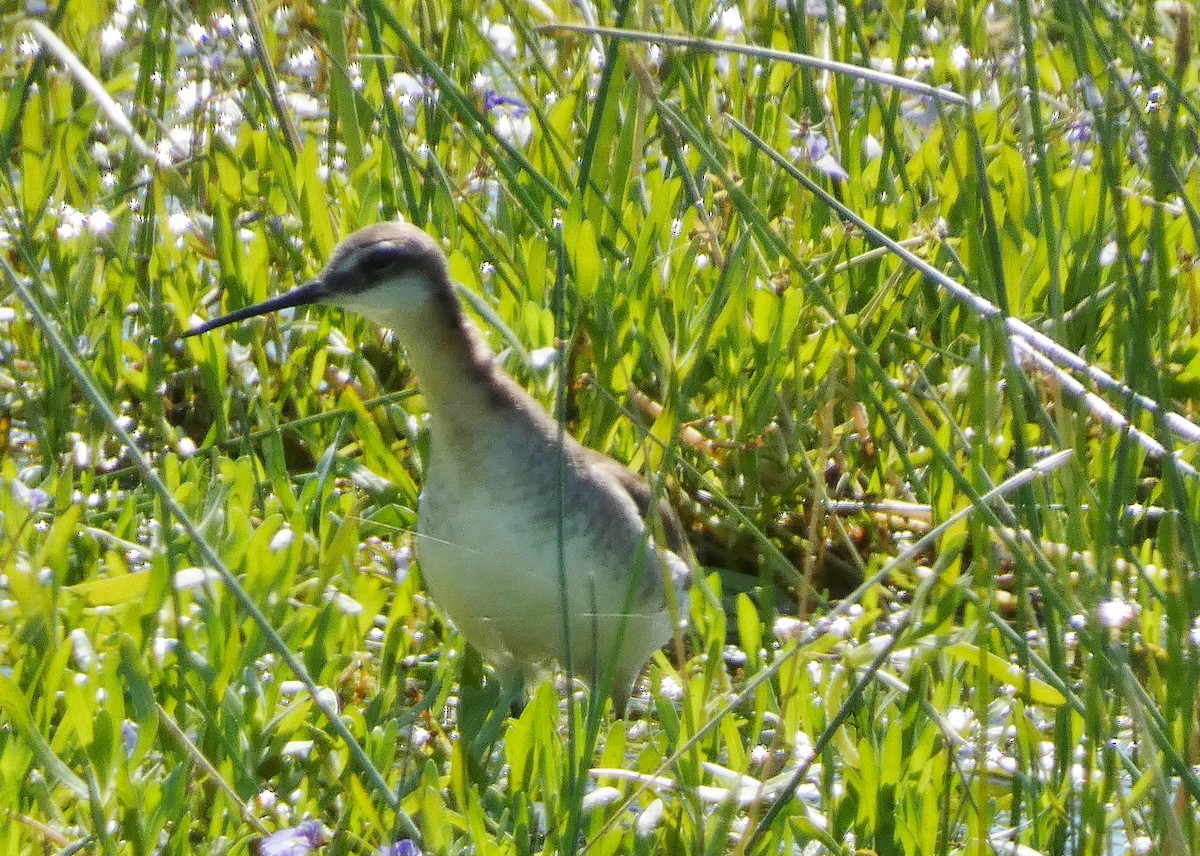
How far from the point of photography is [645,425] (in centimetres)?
306

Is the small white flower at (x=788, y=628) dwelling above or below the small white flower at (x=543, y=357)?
below

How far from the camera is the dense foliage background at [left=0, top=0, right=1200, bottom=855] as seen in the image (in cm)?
203

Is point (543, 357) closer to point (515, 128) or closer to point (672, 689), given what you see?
point (672, 689)

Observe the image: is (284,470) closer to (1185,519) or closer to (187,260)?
(187,260)

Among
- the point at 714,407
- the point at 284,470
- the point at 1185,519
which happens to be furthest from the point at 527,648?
the point at 1185,519

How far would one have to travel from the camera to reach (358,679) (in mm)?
2857

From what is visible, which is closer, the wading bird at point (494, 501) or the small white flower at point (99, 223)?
the wading bird at point (494, 501)

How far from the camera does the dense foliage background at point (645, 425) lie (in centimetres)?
203

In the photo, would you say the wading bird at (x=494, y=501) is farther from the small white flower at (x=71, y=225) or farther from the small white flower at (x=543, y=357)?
the small white flower at (x=71, y=225)

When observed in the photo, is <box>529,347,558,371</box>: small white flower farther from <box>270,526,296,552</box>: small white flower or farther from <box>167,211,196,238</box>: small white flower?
<box>167,211,196,238</box>: small white flower

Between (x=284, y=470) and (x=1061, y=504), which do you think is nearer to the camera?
(x=1061, y=504)

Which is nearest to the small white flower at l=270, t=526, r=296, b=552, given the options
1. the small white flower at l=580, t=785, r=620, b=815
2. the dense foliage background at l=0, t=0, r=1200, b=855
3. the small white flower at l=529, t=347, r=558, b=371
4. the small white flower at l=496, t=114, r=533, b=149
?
the dense foliage background at l=0, t=0, r=1200, b=855

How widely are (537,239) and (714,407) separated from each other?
0.46 m

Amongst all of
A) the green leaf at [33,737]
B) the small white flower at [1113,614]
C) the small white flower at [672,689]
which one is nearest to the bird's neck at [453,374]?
the small white flower at [672,689]
